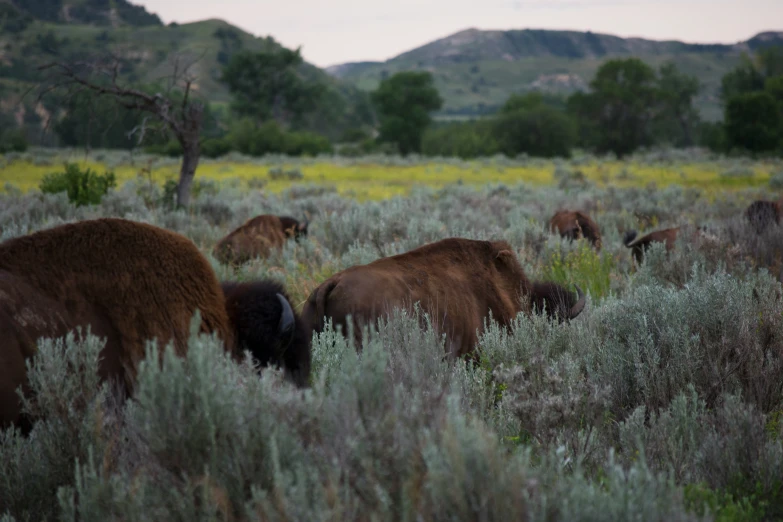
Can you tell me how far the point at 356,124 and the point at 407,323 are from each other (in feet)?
321

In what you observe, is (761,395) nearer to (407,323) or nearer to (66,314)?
(407,323)

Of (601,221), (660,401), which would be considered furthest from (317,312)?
(601,221)

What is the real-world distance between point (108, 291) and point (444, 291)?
2.39 metres

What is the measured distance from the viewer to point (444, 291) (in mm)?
4785

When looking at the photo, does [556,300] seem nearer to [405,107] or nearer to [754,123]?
[754,123]

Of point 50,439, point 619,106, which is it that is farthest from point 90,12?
point 50,439

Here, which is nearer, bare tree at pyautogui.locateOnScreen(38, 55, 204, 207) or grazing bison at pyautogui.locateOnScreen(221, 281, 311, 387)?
grazing bison at pyautogui.locateOnScreen(221, 281, 311, 387)

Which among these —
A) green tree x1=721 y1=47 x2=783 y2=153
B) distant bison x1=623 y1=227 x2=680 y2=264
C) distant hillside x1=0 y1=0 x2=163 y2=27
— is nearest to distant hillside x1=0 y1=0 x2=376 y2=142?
distant hillside x1=0 y1=0 x2=163 y2=27

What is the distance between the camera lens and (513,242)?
8656 mm

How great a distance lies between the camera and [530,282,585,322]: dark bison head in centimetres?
505

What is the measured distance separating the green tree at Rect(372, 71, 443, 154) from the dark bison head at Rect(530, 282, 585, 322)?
51006 mm

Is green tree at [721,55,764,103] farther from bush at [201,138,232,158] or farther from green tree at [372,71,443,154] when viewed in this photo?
bush at [201,138,232,158]

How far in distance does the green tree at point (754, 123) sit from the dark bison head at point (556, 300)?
47.2 m

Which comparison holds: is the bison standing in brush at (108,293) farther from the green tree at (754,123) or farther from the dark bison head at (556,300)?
the green tree at (754,123)
